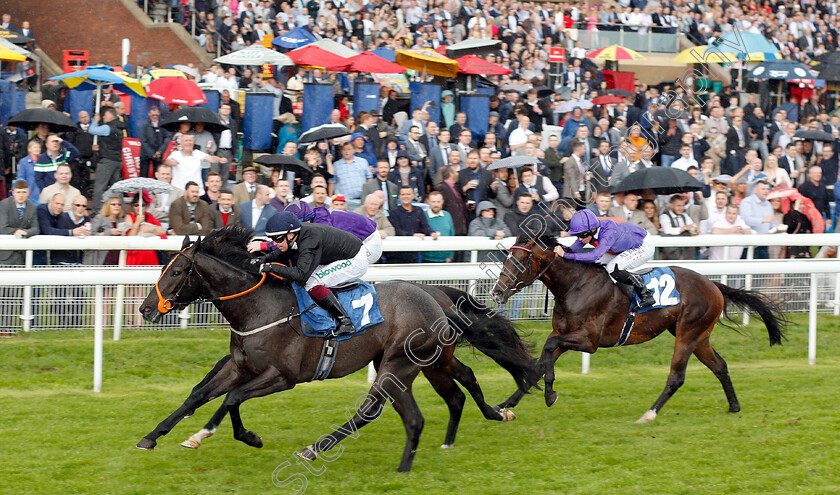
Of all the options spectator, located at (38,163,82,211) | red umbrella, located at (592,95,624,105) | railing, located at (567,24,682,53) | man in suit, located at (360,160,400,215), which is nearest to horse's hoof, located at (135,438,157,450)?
spectator, located at (38,163,82,211)

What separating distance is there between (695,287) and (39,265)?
490 cm

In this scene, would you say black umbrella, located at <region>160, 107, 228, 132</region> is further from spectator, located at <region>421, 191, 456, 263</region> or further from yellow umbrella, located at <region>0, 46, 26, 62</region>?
spectator, located at <region>421, 191, 456, 263</region>

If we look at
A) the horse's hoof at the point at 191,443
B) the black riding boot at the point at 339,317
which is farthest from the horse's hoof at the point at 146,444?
the black riding boot at the point at 339,317

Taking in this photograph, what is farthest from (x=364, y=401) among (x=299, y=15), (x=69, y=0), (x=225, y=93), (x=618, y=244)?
(x=69, y=0)

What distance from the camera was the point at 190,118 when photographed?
31.9 ft

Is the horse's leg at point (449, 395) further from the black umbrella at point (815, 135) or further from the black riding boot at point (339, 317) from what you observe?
the black umbrella at point (815, 135)

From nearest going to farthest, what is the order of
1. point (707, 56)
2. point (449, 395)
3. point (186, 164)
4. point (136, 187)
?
1. point (449, 395)
2. point (136, 187)
3. point (186, 164)
4. point (707, 56)

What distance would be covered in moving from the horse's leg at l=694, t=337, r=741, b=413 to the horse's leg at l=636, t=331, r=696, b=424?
0.35 feet

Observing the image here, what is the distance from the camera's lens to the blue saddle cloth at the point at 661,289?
Result: 6816mm

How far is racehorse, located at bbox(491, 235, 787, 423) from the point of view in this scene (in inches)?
254

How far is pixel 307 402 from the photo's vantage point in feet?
22.2

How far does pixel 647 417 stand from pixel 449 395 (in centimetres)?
144

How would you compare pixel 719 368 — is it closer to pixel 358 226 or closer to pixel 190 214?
pixel 358 226

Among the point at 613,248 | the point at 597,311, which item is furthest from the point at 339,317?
the point at 613,248
